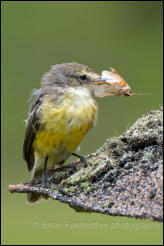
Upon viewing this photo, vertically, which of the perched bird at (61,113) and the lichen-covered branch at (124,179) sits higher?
the perched bird at (61,113)

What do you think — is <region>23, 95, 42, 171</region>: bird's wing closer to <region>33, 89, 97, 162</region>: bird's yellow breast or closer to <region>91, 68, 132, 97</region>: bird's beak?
<region>33, 89, 97, 162</region>: bird's yellow breast

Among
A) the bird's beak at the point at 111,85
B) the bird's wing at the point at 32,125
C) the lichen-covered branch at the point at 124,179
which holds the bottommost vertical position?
the lichen-covered branch at the point at 124,179

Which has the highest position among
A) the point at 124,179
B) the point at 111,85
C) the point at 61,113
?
the point at 111,85

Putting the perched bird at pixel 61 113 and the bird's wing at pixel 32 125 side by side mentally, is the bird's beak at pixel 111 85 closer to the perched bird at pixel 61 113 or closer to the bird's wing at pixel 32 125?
the perched bird at pixel 61 113

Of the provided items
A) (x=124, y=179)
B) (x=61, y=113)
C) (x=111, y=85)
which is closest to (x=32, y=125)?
(x=61, y=113)

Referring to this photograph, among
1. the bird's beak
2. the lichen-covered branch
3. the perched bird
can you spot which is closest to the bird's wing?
the perched bird

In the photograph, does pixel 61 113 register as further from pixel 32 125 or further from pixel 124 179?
pixel 124 179

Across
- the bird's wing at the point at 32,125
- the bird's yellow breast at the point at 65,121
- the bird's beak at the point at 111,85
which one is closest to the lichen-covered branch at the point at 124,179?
the bird's beak at the point at 111,85
